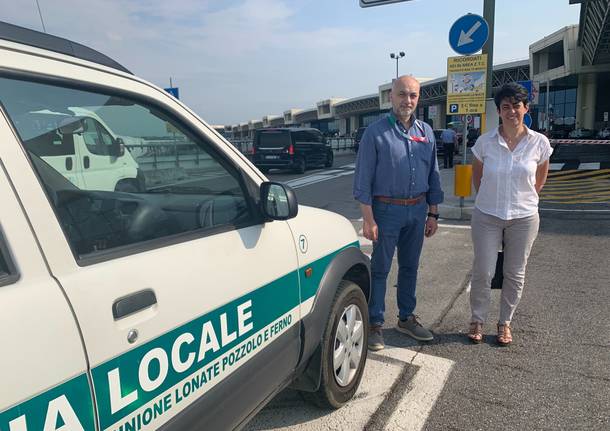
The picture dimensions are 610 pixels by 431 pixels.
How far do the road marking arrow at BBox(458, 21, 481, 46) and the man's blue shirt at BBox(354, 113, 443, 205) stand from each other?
14.9 feet

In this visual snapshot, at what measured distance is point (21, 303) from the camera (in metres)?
1.11

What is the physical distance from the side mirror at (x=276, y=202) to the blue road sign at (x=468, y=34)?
6034 mm

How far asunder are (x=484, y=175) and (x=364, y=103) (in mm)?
84772

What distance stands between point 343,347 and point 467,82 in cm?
602

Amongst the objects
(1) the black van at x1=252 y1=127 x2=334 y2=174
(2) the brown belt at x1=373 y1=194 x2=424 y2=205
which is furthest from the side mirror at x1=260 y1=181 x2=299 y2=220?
(1) the black van at x1=252 y1=127 x2=334 y2=174

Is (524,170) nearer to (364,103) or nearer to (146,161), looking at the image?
(146,161)

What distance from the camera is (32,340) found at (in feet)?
3.57

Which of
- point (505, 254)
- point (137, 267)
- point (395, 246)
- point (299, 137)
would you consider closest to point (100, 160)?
point (137, 267)

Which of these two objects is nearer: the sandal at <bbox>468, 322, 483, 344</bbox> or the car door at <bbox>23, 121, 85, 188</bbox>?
the car door at <bbox>23, 121, 85, 188</bbox>

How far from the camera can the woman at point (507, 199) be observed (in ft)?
10.6

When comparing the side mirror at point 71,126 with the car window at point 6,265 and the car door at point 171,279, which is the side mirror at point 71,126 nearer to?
the car door at point 171,279

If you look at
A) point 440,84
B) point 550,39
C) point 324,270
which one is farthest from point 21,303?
point 440,84

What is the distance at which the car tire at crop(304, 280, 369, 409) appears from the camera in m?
2.51

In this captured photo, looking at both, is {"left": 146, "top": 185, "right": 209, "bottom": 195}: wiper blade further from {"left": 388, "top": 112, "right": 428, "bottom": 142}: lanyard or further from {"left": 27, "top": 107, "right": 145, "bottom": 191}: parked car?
{"left": 388, "top": 112, "right": 428, "bottom": 142}: lanyard
